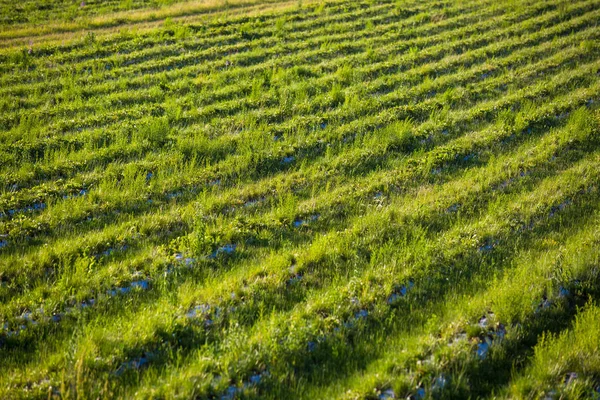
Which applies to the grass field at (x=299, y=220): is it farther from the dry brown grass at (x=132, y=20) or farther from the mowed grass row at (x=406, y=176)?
the dry brown grass at (x=132, y=20)

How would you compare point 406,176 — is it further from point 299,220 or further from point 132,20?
point 132,20

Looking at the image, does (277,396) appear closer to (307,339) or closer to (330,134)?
(307,339)

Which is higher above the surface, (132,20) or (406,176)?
(132,20)

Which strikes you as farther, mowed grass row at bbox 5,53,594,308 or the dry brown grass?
the dry brown grass

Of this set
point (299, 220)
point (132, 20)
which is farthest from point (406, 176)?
point (132, 20)

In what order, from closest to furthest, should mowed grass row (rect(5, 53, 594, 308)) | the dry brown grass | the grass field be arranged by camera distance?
the grass field
mowed grass row (rect(5, 53, 594, 308))
the dry brown grass

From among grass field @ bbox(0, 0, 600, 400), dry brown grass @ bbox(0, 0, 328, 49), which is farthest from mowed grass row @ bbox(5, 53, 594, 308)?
dry brown grass @ bbox(0, 0, 328, 49)

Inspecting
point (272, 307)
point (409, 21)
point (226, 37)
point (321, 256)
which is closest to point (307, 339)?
point (272, 307)

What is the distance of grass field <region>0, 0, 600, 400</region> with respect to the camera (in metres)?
5.80

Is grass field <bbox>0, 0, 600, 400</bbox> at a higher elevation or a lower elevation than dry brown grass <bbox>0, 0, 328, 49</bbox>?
lower

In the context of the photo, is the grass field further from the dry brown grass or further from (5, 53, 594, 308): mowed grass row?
the dry brown grass

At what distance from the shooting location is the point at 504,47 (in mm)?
18062

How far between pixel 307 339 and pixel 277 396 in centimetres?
84

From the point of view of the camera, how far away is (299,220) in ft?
29.6
